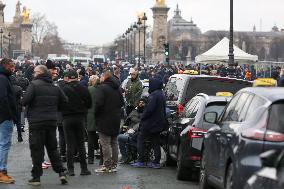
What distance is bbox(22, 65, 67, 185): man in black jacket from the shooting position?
13.0 meters

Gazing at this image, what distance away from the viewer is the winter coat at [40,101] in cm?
1299

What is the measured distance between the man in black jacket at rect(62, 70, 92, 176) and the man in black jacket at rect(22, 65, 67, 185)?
3.22 ft

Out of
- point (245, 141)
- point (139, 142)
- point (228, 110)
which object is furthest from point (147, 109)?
point (245, 141)

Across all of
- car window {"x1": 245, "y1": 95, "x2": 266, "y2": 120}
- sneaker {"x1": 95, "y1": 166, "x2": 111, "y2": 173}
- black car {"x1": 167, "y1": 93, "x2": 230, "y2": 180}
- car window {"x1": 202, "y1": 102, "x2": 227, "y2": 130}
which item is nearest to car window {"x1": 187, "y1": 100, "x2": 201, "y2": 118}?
black car {"x1": 167, "y1": 93, "x2": 230, "y2": 180}

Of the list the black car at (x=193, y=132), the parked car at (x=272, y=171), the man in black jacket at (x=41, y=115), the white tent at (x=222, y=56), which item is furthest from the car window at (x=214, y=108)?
the white tent at (x=222, y=56)

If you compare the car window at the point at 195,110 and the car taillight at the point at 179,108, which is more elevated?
the car window at the point at 195,110

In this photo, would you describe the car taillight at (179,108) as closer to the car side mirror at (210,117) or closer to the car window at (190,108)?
the car window at (190,108)

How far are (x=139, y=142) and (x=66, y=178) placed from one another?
2.52m

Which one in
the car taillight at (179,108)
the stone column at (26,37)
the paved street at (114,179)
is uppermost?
the stone column at (26,37)

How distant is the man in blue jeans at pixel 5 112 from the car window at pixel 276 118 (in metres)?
5.67

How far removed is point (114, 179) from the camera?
46.8 feet

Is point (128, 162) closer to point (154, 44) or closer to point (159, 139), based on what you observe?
point (159, 139)

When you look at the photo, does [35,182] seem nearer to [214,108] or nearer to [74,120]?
[74,120]

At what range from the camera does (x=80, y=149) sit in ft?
47.1
